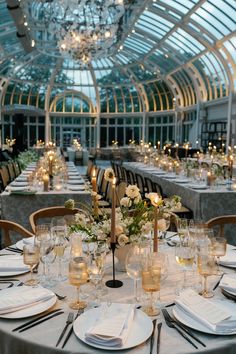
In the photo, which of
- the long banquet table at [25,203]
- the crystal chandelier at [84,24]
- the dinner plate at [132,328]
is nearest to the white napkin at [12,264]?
the dinner plate at [132,328]

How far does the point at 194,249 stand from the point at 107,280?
1.90 feet

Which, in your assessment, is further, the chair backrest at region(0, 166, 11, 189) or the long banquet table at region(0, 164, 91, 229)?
the chair backrest at region(0, 166, 11, 189)

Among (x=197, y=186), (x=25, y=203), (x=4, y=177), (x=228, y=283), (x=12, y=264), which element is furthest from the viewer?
(x=4, y=177)

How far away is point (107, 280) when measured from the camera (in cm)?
236

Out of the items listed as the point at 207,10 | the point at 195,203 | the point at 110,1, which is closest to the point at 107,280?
the point at 195,203

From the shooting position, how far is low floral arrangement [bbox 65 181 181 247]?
2367 millimetres

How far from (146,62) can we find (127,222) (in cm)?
2691

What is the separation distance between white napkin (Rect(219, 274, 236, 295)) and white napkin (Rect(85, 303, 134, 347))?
1.95ft

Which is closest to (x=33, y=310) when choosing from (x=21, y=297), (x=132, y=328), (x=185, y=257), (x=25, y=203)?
(x=21, y=297)

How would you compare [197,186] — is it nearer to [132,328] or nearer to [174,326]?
[174,326]

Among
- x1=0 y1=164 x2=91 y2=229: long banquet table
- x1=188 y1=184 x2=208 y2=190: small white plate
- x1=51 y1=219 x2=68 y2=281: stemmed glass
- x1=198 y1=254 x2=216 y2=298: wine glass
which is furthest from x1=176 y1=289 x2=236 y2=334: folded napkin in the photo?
x1=188 y1=184 x2=208 y2=190: small white plate

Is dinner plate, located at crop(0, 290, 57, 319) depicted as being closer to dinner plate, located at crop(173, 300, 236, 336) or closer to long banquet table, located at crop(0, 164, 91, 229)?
dinner plate, located at crop(173, 300, 236, 336)

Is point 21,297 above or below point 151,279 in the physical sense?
below

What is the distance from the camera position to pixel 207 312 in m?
1.89
